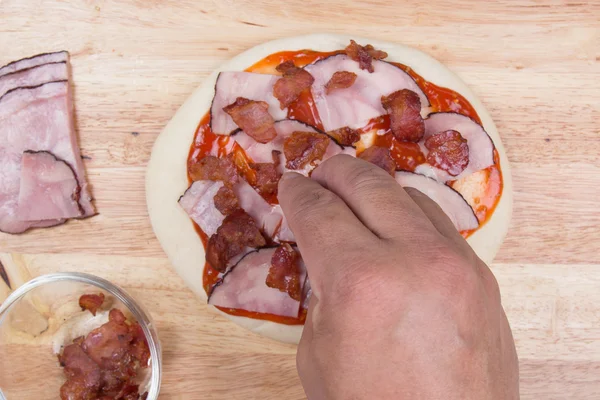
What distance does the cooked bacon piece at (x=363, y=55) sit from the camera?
1977 millimetres

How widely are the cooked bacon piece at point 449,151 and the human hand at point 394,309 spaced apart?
718 millimetres

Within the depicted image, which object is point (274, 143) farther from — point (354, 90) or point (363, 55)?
point (363, 55)

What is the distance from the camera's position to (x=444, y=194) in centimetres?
193

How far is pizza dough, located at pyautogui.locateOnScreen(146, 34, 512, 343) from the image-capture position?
1.98 meters

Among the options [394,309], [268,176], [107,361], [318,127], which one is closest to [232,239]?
[268,176]

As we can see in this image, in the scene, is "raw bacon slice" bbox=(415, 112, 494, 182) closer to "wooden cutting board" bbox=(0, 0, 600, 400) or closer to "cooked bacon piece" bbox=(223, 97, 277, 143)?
"wooden cutting board" bbox=(0, 0, 600, 400)

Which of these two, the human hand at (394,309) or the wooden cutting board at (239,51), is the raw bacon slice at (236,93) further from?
the human hand at (394,309)

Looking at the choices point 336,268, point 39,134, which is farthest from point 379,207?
point 39,134

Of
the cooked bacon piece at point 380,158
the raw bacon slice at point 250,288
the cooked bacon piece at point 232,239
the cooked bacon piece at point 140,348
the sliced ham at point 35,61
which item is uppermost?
the sliced ham at point 35,61

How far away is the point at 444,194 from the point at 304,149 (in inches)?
21.9

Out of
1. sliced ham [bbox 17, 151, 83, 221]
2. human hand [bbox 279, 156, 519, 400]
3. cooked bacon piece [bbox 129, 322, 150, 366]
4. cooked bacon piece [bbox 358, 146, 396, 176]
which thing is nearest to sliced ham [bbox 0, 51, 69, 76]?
sliced ham [bbox 17, 151, 83, 221]

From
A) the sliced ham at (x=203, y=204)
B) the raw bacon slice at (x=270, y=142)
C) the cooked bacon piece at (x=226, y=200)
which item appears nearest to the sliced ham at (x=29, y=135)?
the sliced ham at (x=203, y=204)

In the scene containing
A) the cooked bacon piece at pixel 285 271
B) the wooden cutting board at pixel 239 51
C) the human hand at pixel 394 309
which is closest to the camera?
the human hand at pixel 394 309

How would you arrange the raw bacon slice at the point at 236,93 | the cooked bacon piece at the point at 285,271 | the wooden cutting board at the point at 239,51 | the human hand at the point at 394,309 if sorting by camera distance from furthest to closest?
1. the wooden cutting board at the point at 239,51
2. the raw bacon slice at the point at 236,93
3. the cooked bacon piece at the point at 285,271
4. the human hand at the point at 394,309
